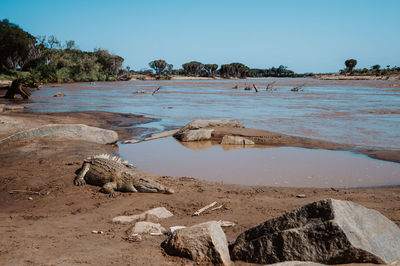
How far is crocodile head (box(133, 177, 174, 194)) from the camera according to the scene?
609 centimetres

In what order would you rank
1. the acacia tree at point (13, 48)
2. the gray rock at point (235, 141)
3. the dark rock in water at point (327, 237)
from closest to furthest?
the dark rock in water at point (327, 237), the gray rock at point (235, 141), the acacia tree at point (13, 48)

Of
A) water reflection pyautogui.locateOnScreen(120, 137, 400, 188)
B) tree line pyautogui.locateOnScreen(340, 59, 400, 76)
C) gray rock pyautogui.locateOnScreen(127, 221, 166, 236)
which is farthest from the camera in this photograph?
tree line pyautogui.locateOnScreen(340, 59, 400, 76)

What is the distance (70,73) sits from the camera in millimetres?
72312

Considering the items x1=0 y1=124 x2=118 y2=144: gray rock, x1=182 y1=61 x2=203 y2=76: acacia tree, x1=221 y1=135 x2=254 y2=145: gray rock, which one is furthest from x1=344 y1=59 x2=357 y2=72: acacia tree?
x1=0 y1=124 x2=118 y2=144: gray rock

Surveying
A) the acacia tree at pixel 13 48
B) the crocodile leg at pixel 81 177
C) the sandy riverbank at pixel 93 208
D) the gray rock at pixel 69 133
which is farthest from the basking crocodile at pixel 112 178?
the acacia tree at pixel 13 48

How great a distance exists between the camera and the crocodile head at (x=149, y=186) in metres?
6.09

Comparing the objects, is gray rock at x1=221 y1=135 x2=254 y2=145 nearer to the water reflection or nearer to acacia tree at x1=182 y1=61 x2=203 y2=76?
the water reflection

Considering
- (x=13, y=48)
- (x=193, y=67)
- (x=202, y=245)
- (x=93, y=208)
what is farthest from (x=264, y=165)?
(x=193, y=67)

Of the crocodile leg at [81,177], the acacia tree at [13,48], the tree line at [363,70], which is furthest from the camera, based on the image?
the tree line at [363,70]

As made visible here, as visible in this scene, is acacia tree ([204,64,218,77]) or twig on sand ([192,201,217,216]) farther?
acacia tree ([204,64,218,77])

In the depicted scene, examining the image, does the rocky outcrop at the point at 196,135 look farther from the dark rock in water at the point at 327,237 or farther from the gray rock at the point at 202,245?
the dark rock in water at the point at 327,237

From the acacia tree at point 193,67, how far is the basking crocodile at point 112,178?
488 feet

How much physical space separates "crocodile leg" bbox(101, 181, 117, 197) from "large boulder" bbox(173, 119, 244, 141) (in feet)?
19.5

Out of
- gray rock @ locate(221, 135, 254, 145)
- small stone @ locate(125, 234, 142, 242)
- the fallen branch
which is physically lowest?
gray rock @ locate(221, 135, 254, 145)
